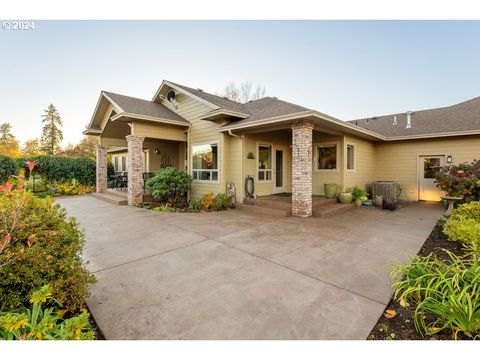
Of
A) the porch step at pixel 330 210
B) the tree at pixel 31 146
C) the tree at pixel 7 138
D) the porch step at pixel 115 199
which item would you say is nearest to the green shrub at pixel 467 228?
the porch step at pixel 330 210

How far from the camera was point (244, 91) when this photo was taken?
2658 cm

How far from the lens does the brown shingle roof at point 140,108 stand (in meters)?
9.12

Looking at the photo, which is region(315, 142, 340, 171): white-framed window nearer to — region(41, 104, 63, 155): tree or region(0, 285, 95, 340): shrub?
region(0, 285, 95, 340): shrub

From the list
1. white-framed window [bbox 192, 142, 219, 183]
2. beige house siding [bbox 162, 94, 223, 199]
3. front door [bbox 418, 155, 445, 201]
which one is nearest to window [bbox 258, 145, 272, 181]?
beige house siding [bbox 162, 94, 223, 199]

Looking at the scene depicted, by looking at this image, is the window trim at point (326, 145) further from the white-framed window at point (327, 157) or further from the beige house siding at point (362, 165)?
the beige house siding at point (362, 165)

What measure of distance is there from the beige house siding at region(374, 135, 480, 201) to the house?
3 cm

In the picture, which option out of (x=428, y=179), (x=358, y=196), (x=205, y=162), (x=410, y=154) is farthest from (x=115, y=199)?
(x=428, y=179)

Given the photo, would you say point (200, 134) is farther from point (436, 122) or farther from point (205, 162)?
point (436, 122)

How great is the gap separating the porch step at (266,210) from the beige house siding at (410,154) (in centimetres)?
752

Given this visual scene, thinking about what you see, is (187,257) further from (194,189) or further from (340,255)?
(194,189)

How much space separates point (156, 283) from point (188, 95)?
8885mm

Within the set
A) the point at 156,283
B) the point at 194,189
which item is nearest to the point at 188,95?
the point at 194,189

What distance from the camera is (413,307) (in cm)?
244

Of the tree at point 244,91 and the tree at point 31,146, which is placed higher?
the tree at point 244,91
